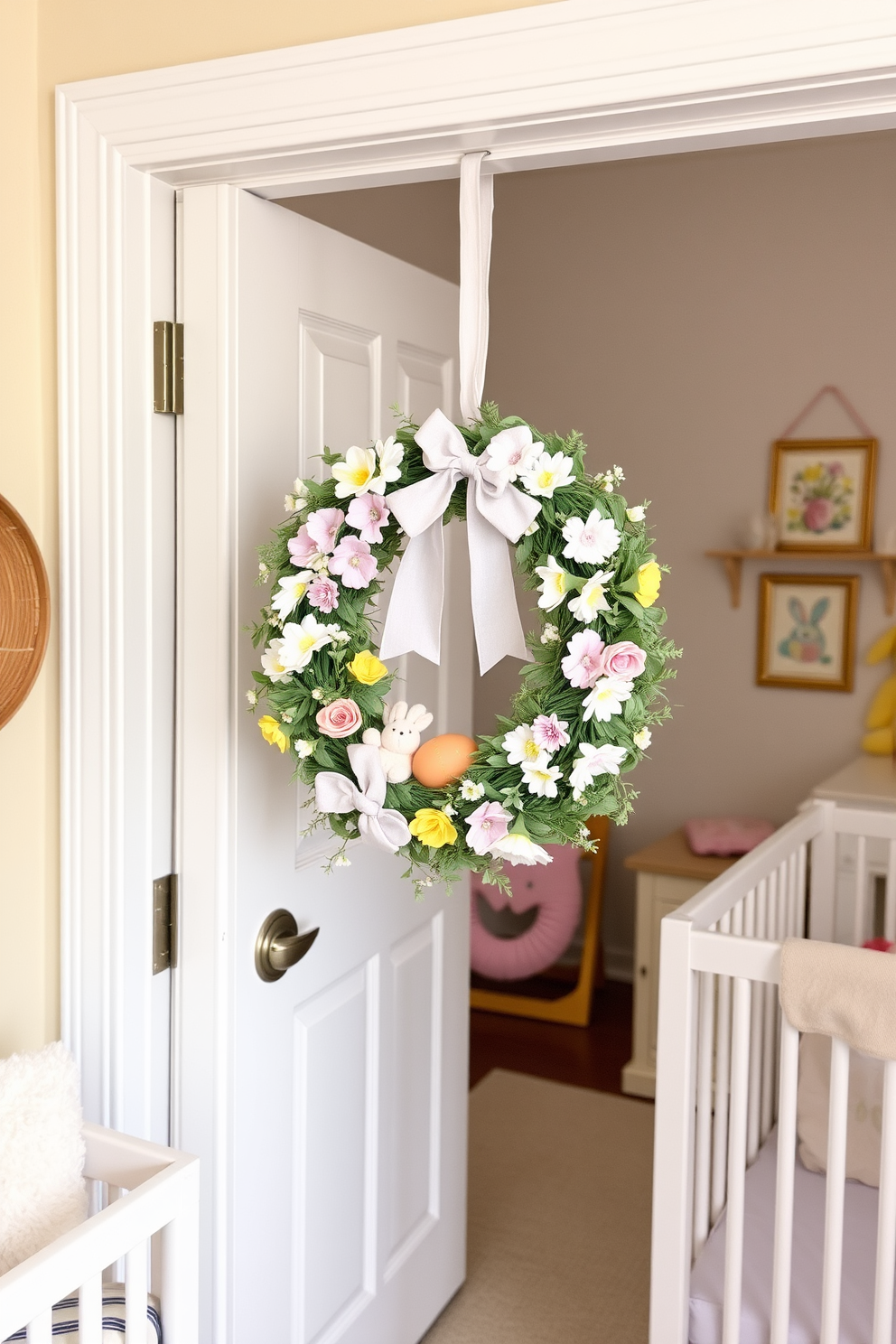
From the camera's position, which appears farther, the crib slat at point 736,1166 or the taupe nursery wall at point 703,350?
the taupe nursery wall at point 703,350

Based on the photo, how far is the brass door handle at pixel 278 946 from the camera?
166cm

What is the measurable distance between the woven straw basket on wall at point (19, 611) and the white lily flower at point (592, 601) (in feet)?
2.08

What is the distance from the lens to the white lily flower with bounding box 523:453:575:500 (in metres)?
1.24

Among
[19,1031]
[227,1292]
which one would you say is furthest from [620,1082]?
[19,1031]

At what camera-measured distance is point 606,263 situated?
4.15m

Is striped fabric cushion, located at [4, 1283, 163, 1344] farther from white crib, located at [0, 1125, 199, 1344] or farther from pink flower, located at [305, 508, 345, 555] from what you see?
pink flower, located at [305, 508, 345, 555]

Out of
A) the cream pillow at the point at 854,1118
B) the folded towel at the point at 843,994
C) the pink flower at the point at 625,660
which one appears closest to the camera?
the pink flower at the point at 625,660

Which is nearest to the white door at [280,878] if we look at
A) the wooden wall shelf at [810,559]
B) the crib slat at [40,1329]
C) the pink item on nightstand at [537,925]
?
the crib slat at [40,1329]

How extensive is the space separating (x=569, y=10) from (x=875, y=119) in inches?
12.9

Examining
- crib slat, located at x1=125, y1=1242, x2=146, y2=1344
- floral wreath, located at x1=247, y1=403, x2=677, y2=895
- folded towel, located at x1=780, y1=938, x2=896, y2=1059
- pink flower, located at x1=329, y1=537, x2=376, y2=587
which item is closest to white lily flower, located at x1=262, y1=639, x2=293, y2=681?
Result: floral wreath, located at x1=247, y1=403, x2=677, y2=895

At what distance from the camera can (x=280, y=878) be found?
5.57 feet

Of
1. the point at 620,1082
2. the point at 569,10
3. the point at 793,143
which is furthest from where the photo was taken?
the point at 793,143

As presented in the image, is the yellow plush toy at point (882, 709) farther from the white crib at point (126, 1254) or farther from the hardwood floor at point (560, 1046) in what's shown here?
the white crib at point (126, 1254)

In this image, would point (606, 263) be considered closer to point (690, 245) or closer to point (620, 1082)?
point (690, 245)
